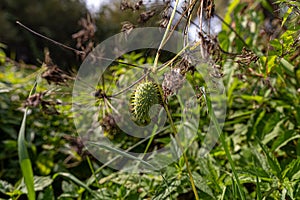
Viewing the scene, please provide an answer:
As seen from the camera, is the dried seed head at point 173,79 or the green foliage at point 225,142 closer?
the dried seed head at point 173,79

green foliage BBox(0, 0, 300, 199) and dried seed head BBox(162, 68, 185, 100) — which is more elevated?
dried seed head BBox(162, 68, 185, 100)

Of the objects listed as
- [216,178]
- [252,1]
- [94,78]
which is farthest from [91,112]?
[252,1]

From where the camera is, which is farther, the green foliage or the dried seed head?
the green foliage

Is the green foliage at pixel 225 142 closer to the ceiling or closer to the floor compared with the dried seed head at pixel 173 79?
closer to the floor

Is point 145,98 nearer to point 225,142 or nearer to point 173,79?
point 173,79

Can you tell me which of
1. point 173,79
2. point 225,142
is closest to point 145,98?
point 173,79

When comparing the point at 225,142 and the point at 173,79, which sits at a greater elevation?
the point at 173,79

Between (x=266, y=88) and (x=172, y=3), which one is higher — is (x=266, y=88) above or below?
below

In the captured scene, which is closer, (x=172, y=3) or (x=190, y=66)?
(x=190, y=66)

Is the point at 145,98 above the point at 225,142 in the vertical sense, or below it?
above

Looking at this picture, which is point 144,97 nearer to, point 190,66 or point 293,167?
point 190,66

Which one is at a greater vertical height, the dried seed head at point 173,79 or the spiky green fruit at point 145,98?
the dried seed head at point 173,79
